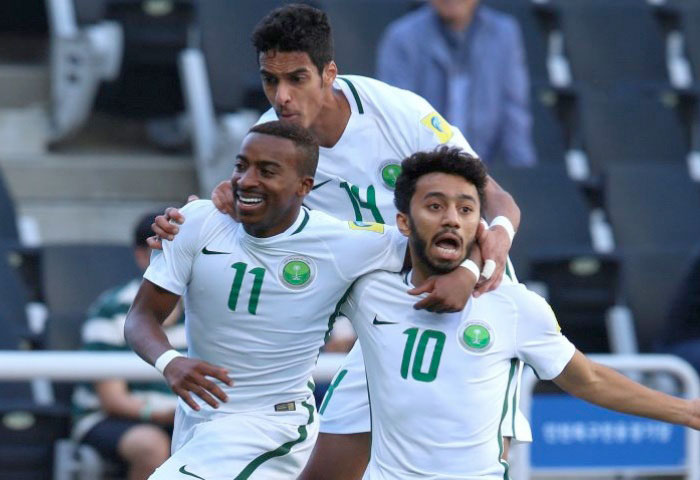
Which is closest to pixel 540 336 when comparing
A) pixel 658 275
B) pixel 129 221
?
pixel 658 275

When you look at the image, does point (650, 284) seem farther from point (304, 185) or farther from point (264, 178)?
point (264, 178)

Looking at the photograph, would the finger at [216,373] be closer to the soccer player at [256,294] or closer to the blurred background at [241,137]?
the soccer player at [256,294]

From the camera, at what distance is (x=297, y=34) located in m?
4.40

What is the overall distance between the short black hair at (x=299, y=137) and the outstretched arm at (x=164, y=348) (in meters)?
0.50

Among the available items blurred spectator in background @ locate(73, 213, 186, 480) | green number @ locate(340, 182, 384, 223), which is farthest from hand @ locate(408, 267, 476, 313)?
blurred spectator in background @ locate(73, 213, 186, 480)

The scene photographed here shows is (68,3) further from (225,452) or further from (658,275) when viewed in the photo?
(225,452)

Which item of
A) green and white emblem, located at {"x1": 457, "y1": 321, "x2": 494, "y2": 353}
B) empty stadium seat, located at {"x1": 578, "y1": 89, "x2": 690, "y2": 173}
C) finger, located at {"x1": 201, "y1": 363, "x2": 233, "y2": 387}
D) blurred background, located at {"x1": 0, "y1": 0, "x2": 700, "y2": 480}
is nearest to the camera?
finger, located at {"x1": 201, "y1": 363, "x2": 233, "y2": 387}

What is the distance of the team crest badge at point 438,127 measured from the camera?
4.64 metres

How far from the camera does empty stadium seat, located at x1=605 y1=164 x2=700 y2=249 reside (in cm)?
757

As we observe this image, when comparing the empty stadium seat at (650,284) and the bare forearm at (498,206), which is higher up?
the bare forearm at (498,206)

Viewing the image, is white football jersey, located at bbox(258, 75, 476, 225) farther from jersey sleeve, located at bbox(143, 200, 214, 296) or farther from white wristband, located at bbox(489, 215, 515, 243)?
jersey sleeve, located at bbox(143, 200, 214, 296)

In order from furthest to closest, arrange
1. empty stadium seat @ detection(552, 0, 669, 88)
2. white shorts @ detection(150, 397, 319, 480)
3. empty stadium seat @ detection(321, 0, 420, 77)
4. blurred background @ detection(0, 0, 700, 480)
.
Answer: empty stadium seat @ detection(552, 0, 669, 88) < empty stadium seat @ detection(321, 0, 420, 77) < blurred background @ detection(0, 0, 700, 480) < white shorts @ detection(150, 397, 319, 480)

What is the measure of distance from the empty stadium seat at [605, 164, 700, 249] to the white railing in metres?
1.59

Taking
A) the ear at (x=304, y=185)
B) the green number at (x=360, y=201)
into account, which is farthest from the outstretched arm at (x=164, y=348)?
the green number at (x=360, y=201)
